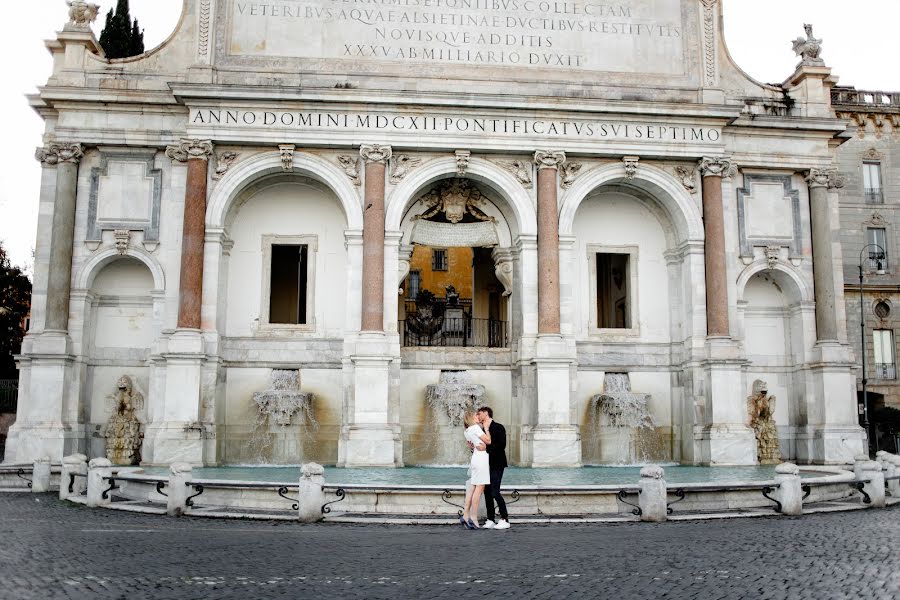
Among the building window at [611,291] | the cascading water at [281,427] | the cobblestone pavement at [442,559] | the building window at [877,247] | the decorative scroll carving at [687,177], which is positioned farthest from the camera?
the building window at [877,247]

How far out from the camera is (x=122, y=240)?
1044 inches

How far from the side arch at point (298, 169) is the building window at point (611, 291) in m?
9.12

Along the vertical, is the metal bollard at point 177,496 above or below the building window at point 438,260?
below

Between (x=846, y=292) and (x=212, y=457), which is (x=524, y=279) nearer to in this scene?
(x=212, y=457)

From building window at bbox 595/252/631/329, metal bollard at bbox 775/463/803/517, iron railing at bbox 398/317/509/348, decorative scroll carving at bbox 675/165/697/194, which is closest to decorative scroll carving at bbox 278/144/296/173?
iron railing at bbox 398/317/509/348

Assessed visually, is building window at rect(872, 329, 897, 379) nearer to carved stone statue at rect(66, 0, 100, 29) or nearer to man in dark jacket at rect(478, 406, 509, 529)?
man in dark jacket at rect(478, 406, 509, 529)

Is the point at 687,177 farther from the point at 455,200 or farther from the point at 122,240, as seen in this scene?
the point at 122,240

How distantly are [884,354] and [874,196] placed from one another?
26.5 feet

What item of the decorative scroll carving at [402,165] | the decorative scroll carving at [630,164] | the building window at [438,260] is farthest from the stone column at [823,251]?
the building window at [438,260]

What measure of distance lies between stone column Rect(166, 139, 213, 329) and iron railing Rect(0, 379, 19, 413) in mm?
15408

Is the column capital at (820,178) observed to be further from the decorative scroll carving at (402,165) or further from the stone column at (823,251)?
the decorative scroll carving at (402,165)

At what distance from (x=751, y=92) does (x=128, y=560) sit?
24897mm

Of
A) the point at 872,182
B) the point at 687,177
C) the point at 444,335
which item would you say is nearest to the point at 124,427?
the point at 444,335

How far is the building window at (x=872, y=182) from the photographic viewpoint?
153 feet
